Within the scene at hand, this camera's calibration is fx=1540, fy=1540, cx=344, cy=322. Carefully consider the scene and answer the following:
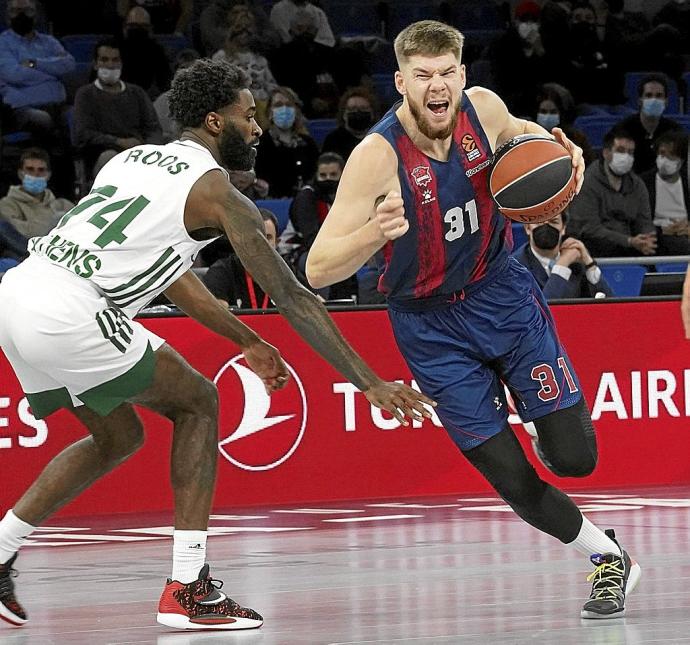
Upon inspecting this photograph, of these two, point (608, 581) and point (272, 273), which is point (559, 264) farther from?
point (272, 273)

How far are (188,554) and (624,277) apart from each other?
6162 mm

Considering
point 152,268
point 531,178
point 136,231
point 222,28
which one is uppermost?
point 222,28

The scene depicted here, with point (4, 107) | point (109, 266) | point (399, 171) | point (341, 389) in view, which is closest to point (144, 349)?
point (109, 266)

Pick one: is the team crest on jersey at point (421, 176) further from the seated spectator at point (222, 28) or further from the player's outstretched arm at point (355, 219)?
the seated spectator at point (222, 28)

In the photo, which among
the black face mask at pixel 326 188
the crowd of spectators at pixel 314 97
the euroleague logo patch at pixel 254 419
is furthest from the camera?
the black face mask at pixel 326 188

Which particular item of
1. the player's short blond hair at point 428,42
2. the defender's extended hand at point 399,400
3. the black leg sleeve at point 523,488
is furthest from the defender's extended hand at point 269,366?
the player's short blond hair at point 428,42

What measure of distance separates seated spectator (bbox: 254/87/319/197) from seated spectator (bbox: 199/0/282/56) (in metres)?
1.22

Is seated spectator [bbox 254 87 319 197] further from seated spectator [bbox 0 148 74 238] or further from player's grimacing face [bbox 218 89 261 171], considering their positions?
Result: player's grimacing face [bbox 218 89 261 171]

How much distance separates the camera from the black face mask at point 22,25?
41.5ft

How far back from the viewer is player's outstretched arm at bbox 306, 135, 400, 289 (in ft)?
16.6

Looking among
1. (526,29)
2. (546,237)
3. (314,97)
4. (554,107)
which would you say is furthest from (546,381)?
(526,29)

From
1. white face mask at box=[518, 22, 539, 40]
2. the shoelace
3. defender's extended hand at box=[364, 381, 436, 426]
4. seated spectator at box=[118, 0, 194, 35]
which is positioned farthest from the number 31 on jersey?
white face mask at box=[518, 22, 539, 40]

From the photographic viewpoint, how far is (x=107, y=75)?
39.7 feet

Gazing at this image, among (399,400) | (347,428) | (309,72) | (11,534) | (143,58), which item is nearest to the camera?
(399,400)
